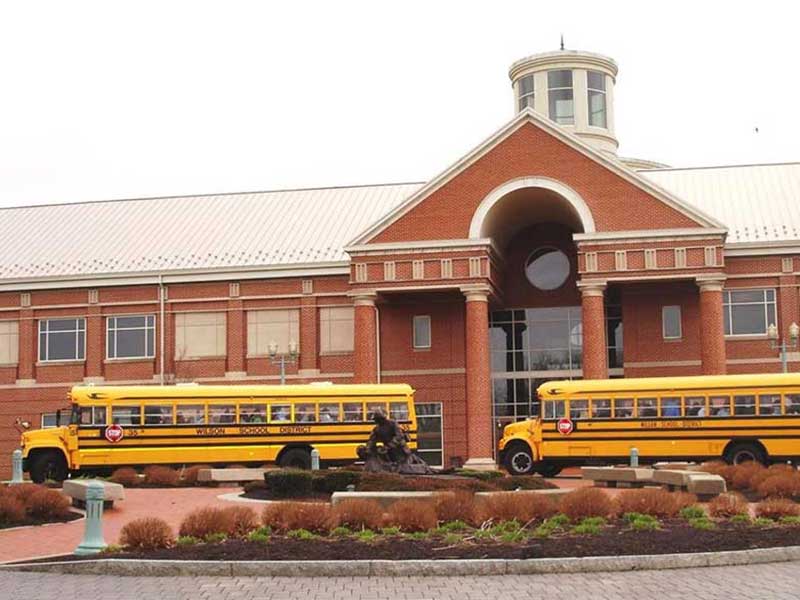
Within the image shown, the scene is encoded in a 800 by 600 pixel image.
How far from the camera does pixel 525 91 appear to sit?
196ft

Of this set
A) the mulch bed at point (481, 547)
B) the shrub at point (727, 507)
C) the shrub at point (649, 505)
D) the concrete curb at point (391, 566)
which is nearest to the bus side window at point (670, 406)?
the shrub at point (727, 507)

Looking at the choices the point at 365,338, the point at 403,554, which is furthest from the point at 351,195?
the point at 403,554

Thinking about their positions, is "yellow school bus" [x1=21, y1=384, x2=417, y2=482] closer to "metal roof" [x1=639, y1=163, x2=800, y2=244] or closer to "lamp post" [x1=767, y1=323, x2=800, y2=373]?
"lamp post" [x1=767, y1=323, x2=800, y2=373]

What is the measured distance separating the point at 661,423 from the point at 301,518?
20954 mm

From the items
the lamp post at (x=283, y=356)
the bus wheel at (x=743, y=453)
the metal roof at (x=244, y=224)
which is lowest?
the bus wheel at (x=743, y=453)

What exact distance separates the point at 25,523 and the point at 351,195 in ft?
126

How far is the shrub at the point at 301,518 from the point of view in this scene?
1839 cm

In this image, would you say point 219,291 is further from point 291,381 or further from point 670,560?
point 670,560

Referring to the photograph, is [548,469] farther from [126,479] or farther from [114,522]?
[114,522]

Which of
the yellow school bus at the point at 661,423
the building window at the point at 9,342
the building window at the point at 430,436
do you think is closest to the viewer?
the yellow school bus at the point at 661,423

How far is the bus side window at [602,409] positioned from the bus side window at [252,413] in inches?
387

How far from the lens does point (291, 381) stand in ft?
167

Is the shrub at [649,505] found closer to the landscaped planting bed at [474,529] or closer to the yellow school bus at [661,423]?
the landscaped planting bed at [474,529]

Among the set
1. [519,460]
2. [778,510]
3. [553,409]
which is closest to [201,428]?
[519,460]
